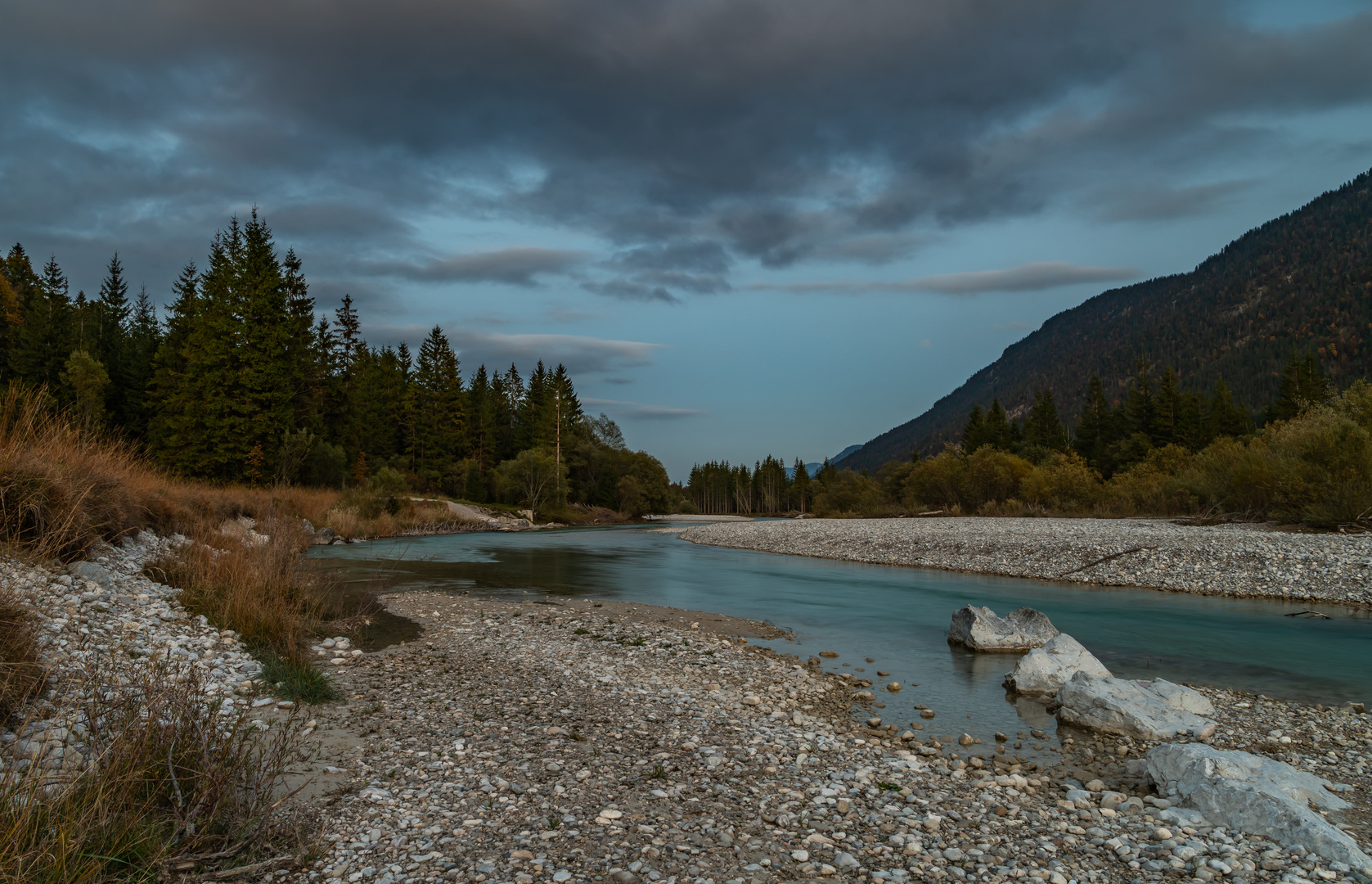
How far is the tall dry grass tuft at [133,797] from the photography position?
3346 mm

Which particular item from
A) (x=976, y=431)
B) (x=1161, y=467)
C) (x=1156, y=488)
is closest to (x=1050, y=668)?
(x=1156, y=488)

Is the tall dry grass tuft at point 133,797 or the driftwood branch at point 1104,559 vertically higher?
the tall dry grass tuft at point 133,797

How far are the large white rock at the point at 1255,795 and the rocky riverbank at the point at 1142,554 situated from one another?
1465 centimetres

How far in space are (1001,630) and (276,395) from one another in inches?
1580

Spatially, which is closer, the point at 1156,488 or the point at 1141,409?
the point at 1156,488

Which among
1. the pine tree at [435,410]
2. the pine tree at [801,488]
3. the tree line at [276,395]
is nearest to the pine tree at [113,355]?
the tree line at [276,395]

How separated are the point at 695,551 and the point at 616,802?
3102cm

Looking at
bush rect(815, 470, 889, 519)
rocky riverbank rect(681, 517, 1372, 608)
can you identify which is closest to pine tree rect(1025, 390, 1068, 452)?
bush rect(815, 470, 889, 519)

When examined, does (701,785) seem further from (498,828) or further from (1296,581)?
(1296,581)

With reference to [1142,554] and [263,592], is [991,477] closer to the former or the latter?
[1142,554]

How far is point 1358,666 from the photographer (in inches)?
443

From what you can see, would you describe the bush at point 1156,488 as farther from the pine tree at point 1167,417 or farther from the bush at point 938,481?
the pine tree at point 1167,417

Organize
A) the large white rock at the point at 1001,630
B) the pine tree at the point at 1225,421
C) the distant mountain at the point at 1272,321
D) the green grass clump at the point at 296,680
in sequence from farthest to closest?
the distant mountain at the point at 1272,321
the pine tree at the point at 1225,421
the large white rock at the point at 1001,630
the green grass clump at the point at 296,680

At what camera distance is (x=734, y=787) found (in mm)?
6152
